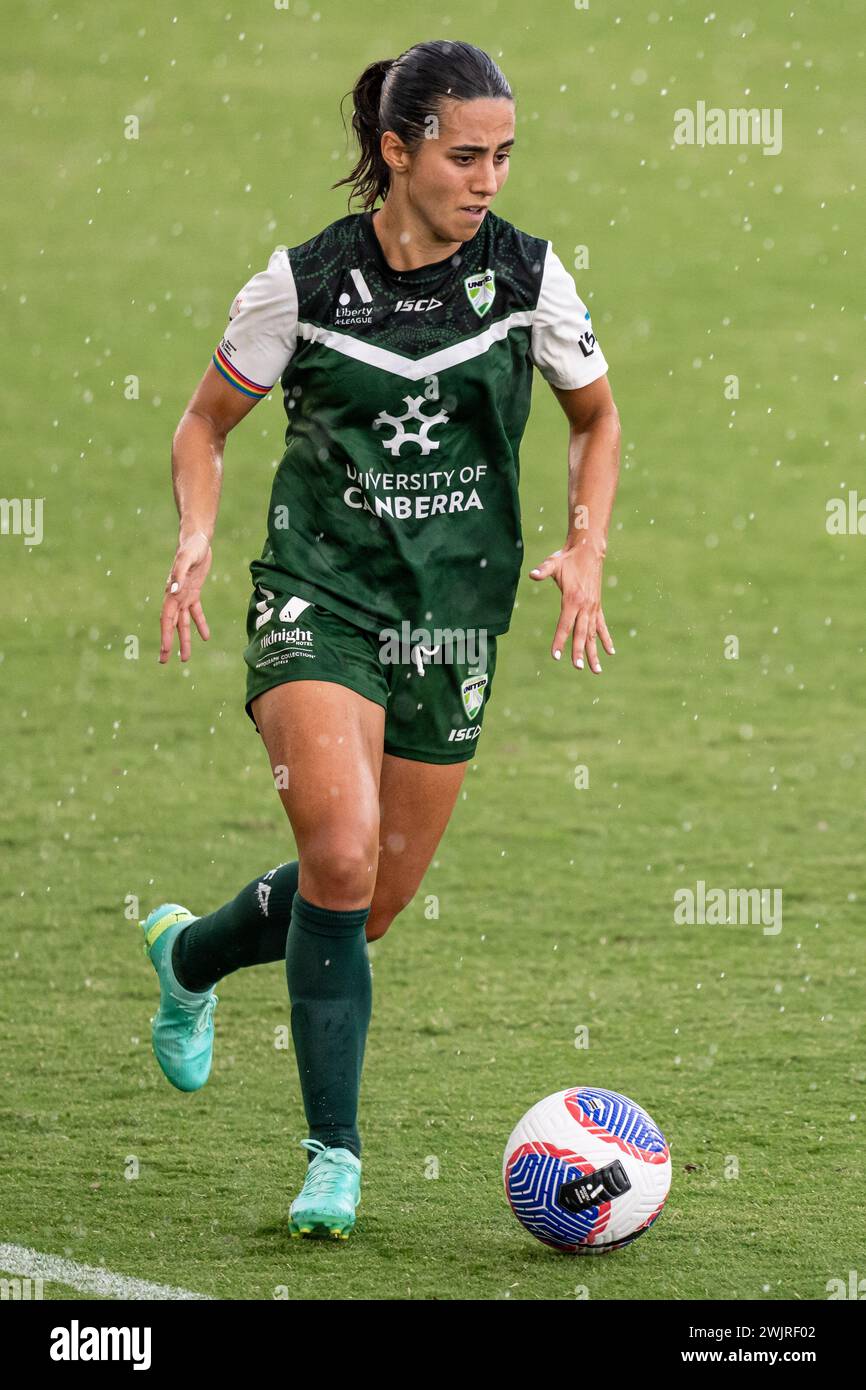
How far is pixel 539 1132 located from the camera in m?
4.21

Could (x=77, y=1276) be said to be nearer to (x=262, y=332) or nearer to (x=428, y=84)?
(x=262, y=332)

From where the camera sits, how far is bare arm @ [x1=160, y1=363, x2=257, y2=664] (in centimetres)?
424

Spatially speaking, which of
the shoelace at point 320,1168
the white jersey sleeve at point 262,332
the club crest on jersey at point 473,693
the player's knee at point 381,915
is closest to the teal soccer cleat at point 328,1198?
the shoelace at point 320,1168

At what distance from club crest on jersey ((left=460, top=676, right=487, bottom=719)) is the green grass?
0.97 m

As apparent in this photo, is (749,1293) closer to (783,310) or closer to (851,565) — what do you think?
(851,565)

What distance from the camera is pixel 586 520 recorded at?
4.52m

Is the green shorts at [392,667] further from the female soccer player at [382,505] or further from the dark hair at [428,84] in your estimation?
the dark hair at [428,84]

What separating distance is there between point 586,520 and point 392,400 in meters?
0.49

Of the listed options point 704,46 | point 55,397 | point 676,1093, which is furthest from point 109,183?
point 676,1093

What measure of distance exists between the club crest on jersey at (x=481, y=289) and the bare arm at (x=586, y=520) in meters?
0.27

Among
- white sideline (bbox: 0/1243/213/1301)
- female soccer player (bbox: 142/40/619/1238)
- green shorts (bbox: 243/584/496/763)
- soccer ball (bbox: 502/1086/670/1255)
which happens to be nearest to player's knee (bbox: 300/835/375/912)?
female soccer player (bbox: 142/40/619/1238)

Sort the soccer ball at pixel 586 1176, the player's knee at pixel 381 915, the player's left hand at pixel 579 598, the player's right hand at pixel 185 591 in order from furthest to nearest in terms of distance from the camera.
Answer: the player's knee at pixel 381 915 < the player's left hand at pixel 579 598 < the player's right hand at pixel 185 591 < the soccer ball at pixel 586 1176

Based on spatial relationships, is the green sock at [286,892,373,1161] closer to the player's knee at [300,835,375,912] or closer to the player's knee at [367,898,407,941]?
the player's knee at [300,835,375,912]

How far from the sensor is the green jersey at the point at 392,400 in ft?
14.3
